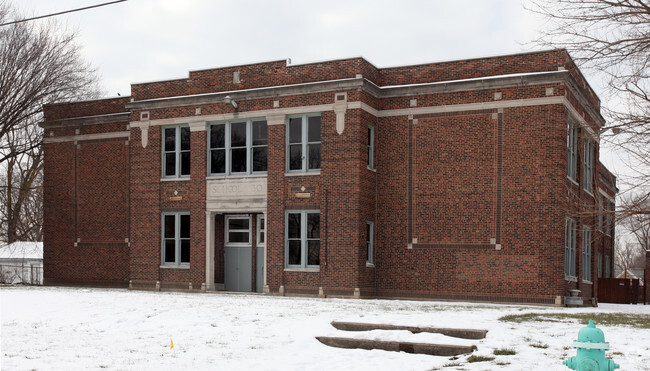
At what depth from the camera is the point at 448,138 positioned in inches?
974

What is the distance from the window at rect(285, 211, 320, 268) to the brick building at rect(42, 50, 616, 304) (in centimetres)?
6

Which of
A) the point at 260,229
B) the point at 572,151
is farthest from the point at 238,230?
the point at 572,151

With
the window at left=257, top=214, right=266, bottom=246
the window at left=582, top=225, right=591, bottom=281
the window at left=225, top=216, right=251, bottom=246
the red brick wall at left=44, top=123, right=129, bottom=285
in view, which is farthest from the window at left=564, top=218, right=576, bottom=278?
the red brick wall at left=44, top=123, right=129, bottom=285

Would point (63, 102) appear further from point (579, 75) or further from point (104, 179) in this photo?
point (579, 75)

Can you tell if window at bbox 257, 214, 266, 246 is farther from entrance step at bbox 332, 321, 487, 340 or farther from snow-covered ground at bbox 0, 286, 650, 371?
entrance step at bbox 332, 321, 487, 340

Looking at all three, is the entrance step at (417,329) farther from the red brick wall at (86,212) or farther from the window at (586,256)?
the red brick wall at (86,212)

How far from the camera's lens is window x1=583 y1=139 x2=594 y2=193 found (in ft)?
92.9

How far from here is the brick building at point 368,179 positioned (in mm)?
23531

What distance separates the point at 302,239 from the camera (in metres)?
25.6

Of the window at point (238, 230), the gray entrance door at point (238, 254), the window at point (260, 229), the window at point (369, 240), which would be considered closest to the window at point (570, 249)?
the window at point (369, 240)

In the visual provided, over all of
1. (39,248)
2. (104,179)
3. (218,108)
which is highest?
(218,108)

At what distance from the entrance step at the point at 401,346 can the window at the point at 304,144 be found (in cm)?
1287

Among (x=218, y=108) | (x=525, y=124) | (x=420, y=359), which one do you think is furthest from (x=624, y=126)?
(x=218, y=108)

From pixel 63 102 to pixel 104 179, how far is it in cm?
464
